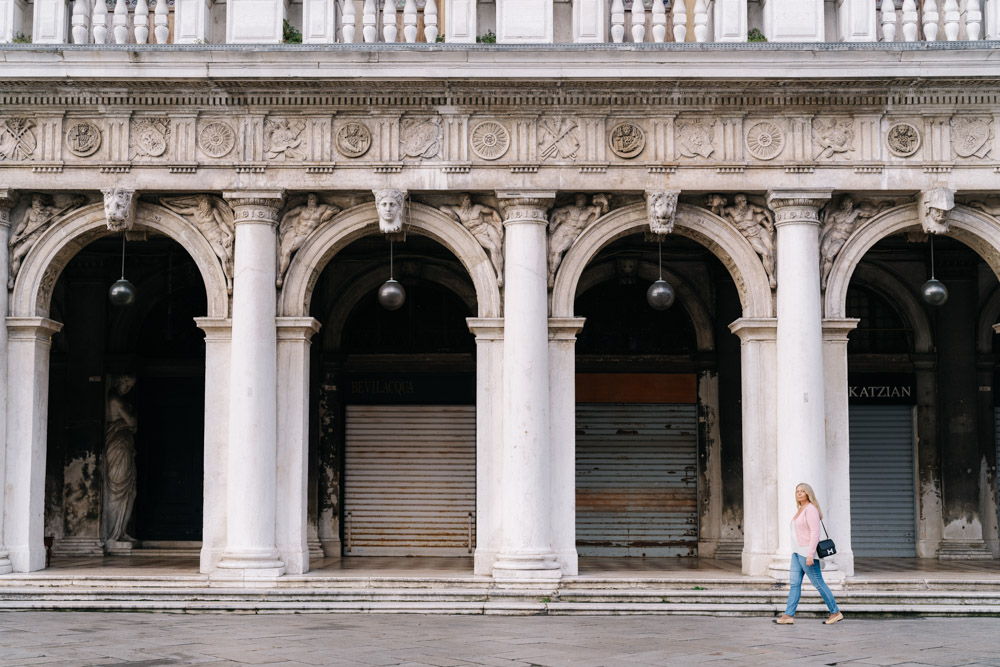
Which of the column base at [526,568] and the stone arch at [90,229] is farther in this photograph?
the stone arch at [90,229]

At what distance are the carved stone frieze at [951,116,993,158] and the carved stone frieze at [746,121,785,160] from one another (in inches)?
86.5

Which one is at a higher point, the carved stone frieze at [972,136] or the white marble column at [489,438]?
the carved stone frieze at [972,136]

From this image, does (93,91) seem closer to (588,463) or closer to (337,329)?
(337,329)

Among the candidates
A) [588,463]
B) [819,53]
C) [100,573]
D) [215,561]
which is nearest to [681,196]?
[819,53]

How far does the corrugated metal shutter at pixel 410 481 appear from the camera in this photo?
64.3ft

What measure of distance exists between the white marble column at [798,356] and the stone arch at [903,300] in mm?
4513

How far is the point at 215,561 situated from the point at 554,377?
4856mm

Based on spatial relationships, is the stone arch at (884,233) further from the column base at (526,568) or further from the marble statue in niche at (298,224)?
the marble statue in niche at (298,224)

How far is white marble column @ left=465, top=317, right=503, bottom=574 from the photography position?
15961mm

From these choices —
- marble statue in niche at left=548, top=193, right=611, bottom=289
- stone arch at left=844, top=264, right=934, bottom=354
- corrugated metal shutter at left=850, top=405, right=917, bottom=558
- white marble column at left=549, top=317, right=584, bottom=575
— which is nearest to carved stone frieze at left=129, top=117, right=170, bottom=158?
marble statue in niche at left=548, top=193, right=611, bottom=289

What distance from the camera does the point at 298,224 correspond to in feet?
53.5

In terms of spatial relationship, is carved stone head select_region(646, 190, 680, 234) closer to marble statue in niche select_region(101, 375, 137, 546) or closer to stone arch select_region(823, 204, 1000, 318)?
stone arch select_region(823, 204, 1000, 318)

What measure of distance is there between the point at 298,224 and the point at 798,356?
6.59m

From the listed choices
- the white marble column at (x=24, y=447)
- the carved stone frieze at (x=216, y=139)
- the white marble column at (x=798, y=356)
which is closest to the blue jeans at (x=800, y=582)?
the white marble column at (x=798, y=356)
